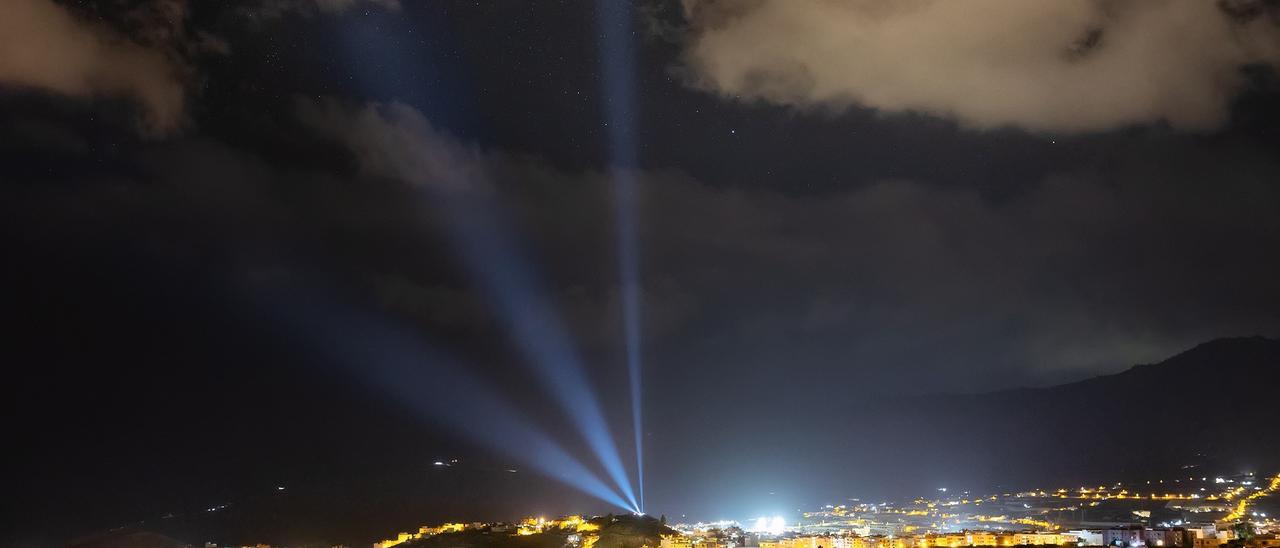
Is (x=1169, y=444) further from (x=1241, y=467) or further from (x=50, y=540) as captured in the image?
(x=50, y=540)

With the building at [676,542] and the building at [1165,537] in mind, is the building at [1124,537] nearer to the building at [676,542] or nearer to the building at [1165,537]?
the building at [1165,537]

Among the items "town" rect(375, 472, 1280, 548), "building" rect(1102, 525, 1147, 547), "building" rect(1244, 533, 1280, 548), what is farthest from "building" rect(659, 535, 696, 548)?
"building" rect(1244, 533, 1280, 548)

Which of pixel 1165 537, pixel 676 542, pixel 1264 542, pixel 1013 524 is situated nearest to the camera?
pixel 1264 542

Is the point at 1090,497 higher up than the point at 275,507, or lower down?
lower down

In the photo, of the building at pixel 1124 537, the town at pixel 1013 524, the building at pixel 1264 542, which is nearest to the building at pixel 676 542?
the town at pixel 1013 524

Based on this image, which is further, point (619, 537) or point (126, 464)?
point (126, 464)

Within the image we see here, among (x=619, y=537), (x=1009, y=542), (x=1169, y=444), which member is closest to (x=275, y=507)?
(x=619, y=537)

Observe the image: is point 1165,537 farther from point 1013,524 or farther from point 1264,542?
point 1013,524

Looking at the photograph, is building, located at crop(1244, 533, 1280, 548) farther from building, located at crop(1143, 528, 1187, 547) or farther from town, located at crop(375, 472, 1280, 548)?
building, located at crop(1143, 528, 1187, 547)

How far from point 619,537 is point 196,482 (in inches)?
4580

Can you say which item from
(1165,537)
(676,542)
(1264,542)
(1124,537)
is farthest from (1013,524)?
(1264,542)

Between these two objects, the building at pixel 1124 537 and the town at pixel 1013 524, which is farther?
the town at pixel 1013 524

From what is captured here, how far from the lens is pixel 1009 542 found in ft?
226

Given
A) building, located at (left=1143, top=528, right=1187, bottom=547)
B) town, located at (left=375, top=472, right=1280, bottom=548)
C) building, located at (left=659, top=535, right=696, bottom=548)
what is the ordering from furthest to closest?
1. town, located at (left=375, top=472, right=1280, bottom=548)
2. building, located at (left=659, top=535, right=696, bottom=548)
3. building, located at (left=1143, top=528, right=1187, bottom=547)
